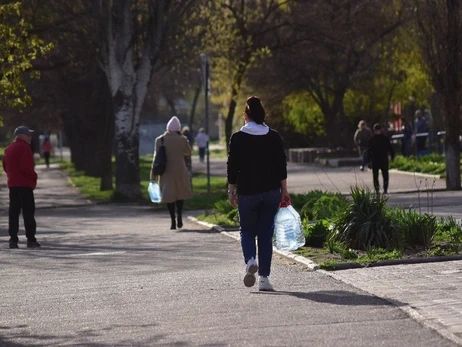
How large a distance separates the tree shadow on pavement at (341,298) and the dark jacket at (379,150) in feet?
50.3

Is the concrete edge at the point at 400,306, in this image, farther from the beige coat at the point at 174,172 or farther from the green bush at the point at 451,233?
the beige coat at the point at 174,172

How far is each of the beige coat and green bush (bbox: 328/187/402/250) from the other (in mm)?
6174

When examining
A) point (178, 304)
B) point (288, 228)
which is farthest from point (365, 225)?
point (178, 304)

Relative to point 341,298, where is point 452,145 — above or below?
above

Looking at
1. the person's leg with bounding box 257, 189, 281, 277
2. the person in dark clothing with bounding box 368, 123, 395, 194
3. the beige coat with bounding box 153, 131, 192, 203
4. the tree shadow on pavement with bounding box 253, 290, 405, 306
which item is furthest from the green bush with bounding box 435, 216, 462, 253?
the person in dark clothing with bounding box 368, 123, 395, 194

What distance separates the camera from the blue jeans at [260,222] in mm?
11500

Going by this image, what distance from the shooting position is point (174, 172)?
2034cm

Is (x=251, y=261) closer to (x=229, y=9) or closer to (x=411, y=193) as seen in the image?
(x=411, y=193)

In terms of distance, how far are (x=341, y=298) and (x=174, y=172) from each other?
10.00 metres

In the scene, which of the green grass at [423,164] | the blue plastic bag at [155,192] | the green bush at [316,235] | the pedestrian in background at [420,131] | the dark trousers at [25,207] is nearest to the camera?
the green bush at [316,235]

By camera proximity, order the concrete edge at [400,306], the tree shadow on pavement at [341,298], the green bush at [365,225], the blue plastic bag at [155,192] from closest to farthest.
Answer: the concrete edge at [400,306] → the tree shadow on pavement at [341,298] → the green bush at [365,225] → the blue plastic bag at [155,192]

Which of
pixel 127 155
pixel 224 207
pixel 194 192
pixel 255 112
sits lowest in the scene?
pixel 194 192

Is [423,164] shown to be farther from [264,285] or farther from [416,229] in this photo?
[264,285]

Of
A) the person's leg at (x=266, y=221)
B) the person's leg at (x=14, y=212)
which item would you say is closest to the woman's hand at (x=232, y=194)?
the person's leg at (x=266, y=221)
